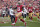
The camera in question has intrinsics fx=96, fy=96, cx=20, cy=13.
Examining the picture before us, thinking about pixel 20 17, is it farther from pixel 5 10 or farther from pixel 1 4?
pixel 1 4

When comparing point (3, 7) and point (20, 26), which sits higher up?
point (3, 7)

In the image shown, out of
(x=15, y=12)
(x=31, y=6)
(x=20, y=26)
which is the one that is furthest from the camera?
(x=31, y=6)

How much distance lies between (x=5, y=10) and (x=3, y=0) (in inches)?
21.1

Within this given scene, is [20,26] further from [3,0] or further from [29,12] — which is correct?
[3,0]

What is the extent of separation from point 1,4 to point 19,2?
95 centimetres

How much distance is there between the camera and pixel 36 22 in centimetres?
471

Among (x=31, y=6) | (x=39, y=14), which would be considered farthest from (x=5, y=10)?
(x=39, y=14)

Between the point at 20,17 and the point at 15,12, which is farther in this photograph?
the point at 15,12

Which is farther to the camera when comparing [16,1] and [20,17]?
[16,1]

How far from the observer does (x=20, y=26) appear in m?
4.24

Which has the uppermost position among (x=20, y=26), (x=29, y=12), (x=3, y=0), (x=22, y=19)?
(x=3, y=0)

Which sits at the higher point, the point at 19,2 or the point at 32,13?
the point at 19,2

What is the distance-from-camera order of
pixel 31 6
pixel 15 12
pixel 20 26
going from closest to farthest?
pixel 20 26 → pixel 15 12 → pixel 31 6

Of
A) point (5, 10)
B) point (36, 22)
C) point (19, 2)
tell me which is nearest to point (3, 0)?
point (5, 10)
